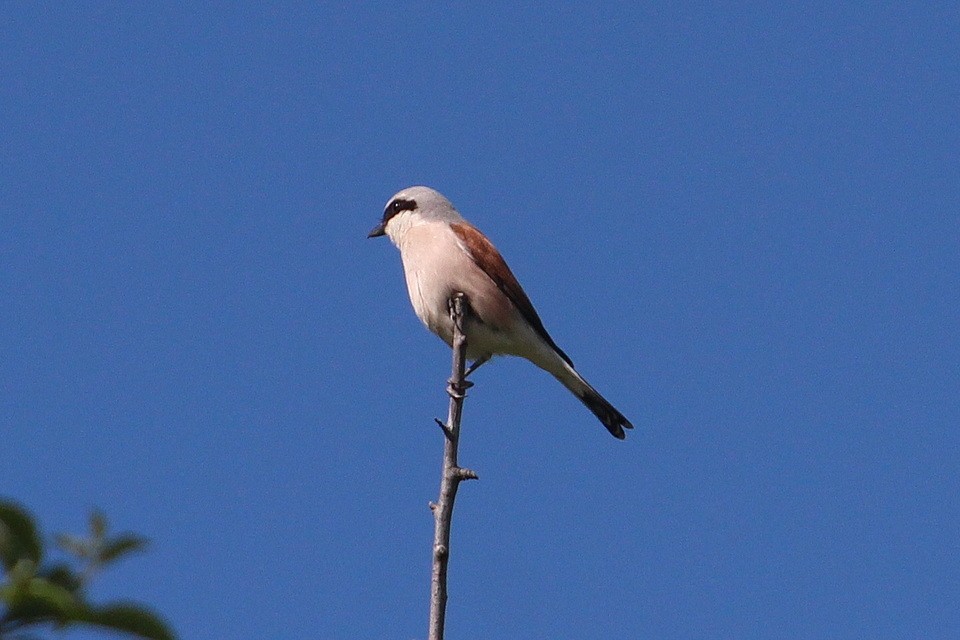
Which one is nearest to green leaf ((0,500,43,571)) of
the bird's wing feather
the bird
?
the bird

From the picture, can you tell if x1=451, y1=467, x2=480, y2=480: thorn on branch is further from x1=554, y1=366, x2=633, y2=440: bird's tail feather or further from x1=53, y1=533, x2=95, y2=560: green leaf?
x1=554, y1=366, x2=633, y2=440: bird's tail feather

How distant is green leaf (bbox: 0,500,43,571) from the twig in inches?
62.4

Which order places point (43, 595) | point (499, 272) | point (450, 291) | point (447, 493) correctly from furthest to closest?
point (499, 272) < point (450, 291) < point (447, 493) < point (43, 595)

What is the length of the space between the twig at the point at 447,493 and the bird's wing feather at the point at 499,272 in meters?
2.93

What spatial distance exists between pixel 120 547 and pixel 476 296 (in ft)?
19.7

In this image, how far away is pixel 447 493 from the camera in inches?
141

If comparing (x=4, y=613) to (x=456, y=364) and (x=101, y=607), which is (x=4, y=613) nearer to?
(x=101, y=607)

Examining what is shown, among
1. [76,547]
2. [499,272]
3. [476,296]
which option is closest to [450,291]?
[476,296]

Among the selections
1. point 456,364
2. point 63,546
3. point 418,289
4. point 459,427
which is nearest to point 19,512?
point 63,546

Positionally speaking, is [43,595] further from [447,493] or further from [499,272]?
[499,272]

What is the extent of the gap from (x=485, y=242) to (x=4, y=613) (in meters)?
6.65

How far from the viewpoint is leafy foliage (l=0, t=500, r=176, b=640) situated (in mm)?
1345

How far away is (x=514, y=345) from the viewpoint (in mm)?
7703

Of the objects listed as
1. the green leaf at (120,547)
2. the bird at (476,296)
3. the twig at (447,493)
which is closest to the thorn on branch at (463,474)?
the twig at (447,493)
